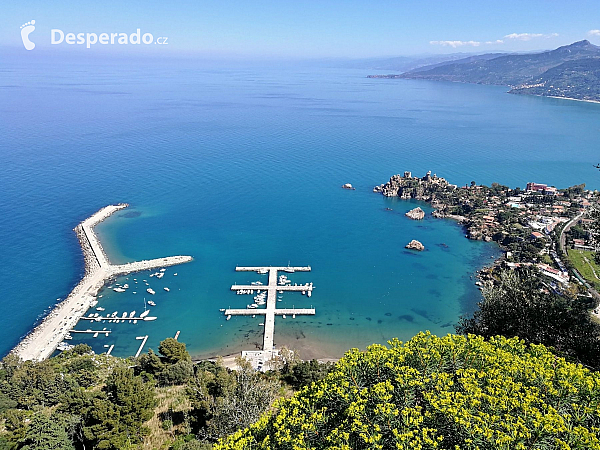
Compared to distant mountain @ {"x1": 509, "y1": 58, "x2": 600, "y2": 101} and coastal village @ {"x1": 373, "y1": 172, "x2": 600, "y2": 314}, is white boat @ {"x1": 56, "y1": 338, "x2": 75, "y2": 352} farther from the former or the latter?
distant mountain @ {"x1": 509, "y1": 58, "x2": 600, "y2": 101}

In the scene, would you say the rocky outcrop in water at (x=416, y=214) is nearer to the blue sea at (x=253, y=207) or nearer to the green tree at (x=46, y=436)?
the blue sea at (x=253, y=207)

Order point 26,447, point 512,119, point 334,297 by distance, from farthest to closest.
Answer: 1. point 512,119
2. point 334,297
3. point 26,447

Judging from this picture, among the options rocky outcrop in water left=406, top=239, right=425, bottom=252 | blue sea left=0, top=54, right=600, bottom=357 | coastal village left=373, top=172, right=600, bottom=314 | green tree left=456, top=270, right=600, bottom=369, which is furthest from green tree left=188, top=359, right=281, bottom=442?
rocky outcrop in water left=406, top=239, right=425, bottom=252

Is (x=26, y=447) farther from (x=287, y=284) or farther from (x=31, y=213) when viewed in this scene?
(x=31, y=213)

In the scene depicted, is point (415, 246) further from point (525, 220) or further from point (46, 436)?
point (46, 436)

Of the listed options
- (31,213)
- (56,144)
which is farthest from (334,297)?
(56,144)
